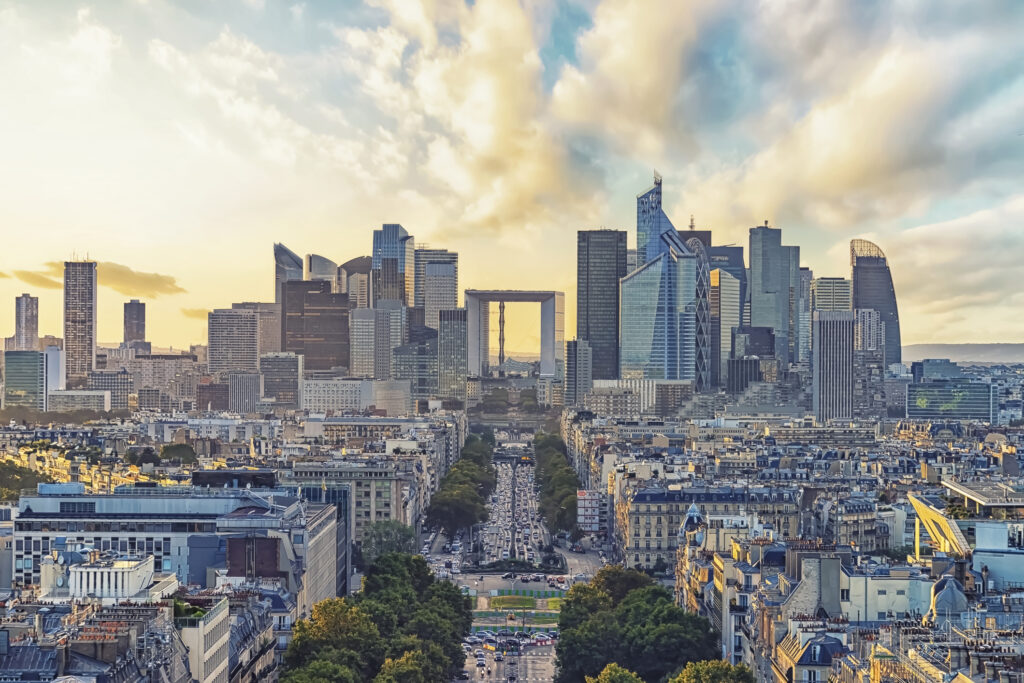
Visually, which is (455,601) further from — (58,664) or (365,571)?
(58,664)

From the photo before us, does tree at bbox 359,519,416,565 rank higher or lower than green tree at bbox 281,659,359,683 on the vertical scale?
higher

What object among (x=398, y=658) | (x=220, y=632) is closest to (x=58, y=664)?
(x=220, y=632)

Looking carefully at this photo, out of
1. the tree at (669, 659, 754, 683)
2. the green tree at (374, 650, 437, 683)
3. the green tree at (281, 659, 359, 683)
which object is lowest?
the green tree at (374, 650, 437, 683)

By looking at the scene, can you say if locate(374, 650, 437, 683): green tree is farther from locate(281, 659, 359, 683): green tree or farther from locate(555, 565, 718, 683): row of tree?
locate(555, 565, 718, 683): row of tree

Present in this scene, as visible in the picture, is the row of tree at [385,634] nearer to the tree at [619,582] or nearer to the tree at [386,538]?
the tree at [619,582]

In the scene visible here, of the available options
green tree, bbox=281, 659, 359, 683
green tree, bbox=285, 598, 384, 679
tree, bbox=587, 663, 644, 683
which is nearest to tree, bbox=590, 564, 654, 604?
green tree, bbox=285, 598, 384, 679

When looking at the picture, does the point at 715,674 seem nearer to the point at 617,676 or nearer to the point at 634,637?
the point at 617,676
